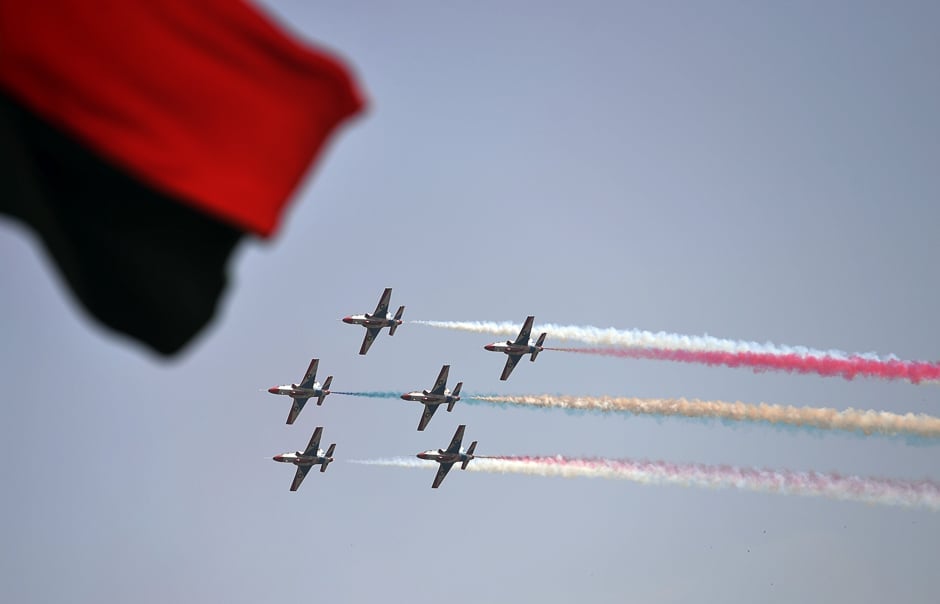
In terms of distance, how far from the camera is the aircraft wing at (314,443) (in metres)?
114

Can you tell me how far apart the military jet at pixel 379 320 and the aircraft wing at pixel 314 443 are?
913cm

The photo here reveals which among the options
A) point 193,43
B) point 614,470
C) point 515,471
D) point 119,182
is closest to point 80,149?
point 119,182

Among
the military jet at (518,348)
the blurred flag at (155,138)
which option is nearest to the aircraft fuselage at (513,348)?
the military jet at (518,348)

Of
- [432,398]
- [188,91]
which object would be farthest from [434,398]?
[188,91]

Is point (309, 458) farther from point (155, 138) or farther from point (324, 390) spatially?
point (155, 138)

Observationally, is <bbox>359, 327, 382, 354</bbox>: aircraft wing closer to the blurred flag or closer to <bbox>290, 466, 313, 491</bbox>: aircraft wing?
<bbox>290, 466, 313, 491</bbox>: aircraft wing

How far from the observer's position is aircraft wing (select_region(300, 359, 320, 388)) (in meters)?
111

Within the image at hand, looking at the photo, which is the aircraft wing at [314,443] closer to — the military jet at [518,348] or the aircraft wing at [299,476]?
the aircraft wing at [299,476]

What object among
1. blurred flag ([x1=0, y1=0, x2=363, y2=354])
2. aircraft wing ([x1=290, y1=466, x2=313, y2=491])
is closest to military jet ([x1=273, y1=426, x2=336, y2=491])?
aircraft wing ([x1=290, y1=466, x2=313, y2=491])

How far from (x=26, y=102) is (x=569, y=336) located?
289ft

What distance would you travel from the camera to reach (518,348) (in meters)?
101

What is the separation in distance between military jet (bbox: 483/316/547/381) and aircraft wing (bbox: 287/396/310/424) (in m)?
17.4

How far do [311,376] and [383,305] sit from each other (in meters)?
8.13

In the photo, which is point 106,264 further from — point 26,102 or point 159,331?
point 26,102
